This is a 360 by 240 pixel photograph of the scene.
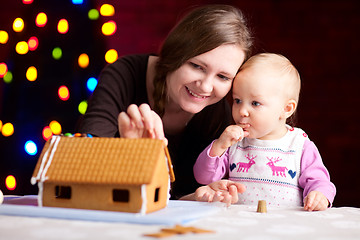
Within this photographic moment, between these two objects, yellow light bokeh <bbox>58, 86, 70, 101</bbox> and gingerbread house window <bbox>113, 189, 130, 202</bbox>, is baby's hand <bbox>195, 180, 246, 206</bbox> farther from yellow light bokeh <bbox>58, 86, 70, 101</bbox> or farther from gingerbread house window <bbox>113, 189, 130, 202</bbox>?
yellow light bokeh <bbox>58, 86, 70, 101</bbox>

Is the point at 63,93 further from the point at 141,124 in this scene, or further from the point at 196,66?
the point at 141,124

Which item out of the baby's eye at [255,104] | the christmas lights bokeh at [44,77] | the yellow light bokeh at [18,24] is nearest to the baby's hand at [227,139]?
the baby's eye at [255,104]

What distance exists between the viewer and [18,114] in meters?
2.36

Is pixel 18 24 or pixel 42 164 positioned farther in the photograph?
pixel 18 24

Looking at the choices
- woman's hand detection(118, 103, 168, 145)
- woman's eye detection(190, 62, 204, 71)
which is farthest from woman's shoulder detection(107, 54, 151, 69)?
woman's hand detection(118, 103, 168, 145)

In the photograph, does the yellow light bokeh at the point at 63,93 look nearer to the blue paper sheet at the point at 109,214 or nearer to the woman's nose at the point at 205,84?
the woman's nose at the point at 205,84

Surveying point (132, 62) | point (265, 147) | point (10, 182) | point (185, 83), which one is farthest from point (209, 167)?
point (10, 182)

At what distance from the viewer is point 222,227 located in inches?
32.3

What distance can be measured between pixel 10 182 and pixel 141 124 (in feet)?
5.09

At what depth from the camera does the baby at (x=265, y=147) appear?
4.68ft

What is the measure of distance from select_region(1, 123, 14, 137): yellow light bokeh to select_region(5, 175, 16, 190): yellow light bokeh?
0.22 metres

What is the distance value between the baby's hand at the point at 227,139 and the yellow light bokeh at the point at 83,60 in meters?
1.11

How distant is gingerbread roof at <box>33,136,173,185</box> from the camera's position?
87 cm

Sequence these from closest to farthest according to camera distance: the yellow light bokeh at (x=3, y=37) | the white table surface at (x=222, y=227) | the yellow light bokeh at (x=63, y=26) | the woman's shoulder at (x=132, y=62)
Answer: the white table surface at (x=222, y=227), the woman's shoulder at (x=132, y=62), the yellow light bokeh at (x=63, y=26), the yellow light bokeh at (x=3, y=37)
